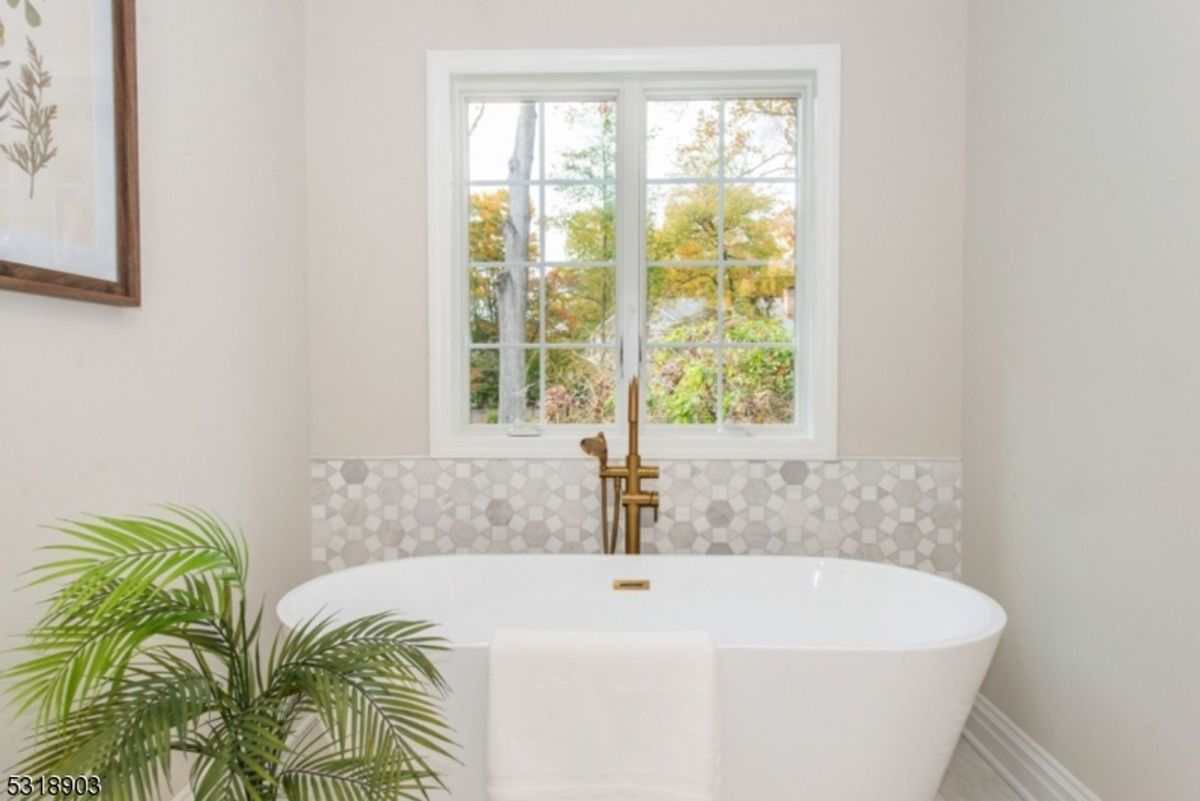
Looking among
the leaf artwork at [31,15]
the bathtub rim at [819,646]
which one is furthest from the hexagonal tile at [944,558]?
the leaf artwork at [31,15]

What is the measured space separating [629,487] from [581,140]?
1.21 metres

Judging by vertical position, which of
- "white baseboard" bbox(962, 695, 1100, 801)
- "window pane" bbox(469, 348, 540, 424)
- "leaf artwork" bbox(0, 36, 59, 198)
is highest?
"leaf artwork" bbox(0, 36, 59, 198)

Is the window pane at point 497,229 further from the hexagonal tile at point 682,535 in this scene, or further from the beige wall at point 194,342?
the hexagonal tile at point 682,535

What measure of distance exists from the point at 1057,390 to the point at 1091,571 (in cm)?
44

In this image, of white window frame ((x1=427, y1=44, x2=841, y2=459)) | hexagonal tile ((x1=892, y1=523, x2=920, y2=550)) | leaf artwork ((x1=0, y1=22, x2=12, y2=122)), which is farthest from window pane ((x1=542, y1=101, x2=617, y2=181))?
leaf artwork ((x1=0, y1=22, x2=12, y2=122))

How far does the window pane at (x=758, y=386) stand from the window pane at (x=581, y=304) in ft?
1.44

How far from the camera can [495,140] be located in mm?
2668

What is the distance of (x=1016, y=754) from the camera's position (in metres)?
2.09

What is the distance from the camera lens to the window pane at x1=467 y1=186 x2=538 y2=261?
105 inches

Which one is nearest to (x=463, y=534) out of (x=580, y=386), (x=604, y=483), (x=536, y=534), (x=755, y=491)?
(x=536, y=534)

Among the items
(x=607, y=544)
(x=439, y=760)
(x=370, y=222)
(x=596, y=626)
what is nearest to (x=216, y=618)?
(x=439, y=760)

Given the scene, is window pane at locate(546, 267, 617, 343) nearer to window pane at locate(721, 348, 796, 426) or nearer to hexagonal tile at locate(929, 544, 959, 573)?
window pane at locate(721, 348, 796, 426)

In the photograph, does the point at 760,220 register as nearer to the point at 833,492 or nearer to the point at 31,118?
the point at 833,492

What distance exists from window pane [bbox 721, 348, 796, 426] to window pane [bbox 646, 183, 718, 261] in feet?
1.22
